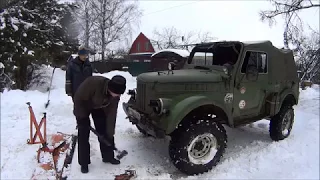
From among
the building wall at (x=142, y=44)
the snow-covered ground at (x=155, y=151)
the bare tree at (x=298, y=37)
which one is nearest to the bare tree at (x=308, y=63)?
the bare tree at (x=298, y=37)

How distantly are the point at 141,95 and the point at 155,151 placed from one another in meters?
1.10

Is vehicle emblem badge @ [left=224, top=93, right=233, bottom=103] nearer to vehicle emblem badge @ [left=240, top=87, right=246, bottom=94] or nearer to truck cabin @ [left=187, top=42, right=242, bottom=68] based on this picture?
vehicle emblem badge @ [left=240, top=87, right=246, bottom=94]

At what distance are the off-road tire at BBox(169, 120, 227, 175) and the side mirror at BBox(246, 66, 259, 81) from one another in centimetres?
118

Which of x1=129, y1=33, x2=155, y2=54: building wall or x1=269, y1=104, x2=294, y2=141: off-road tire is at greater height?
x1=129, y1=33, x2=155, y2=54: building wall

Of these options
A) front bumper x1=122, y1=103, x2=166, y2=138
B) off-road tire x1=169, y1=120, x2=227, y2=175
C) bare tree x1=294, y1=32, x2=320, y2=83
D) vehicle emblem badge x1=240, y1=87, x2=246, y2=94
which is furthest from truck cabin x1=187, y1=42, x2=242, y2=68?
bare tree x1=294, y1=32, x2=320, y2=83

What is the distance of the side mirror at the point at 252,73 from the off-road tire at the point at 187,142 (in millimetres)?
1180

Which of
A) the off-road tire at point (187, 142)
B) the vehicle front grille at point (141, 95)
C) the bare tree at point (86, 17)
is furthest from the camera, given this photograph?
the bare tree at point (86, 17)

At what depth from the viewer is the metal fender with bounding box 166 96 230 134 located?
11.7 ft

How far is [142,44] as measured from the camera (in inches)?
1065

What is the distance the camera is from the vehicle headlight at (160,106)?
3.64 meters

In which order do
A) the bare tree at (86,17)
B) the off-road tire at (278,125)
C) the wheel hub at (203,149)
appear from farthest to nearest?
the bare tree at (86,17) → the off-road tire at (278,125) → the wheel hub at (203,149)

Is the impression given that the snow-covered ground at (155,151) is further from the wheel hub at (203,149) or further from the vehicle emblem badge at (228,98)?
the vehicle emblem badge at (228,98)

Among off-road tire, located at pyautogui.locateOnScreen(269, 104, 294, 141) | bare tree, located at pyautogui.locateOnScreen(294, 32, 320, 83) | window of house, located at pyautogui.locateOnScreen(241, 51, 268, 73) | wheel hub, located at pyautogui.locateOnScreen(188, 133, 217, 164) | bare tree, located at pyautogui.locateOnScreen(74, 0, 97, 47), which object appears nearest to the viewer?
wheel hub, located at pyautogui.locateOnScreen(188, 133, 217, 164)

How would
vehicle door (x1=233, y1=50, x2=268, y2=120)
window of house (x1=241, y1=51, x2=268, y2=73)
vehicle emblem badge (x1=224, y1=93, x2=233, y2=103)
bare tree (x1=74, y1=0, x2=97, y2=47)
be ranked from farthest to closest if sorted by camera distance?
1. bare tree (x1=74, y1=0, x2=97, y2=47)
2. window of house (x1=241, y1=51, x2=268, y2=73)
3. vehicle door (x1=233, y1=50, x2=268, y2=120)
4. vehicle emblem badge (x1=224, y1=93, x2=233, y2=103)
